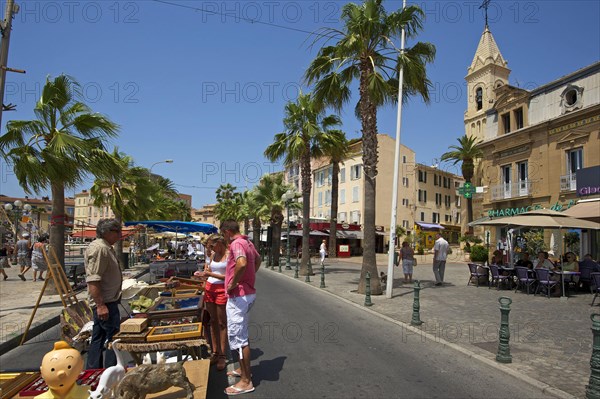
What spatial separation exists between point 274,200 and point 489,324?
21.9 m

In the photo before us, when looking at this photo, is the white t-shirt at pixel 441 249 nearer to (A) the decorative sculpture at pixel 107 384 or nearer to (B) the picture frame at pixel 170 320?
(B) the picture frame at pixel 170 320

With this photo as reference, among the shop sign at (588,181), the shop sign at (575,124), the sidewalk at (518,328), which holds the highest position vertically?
the shop sign at (575,124)

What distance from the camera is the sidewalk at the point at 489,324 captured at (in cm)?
584

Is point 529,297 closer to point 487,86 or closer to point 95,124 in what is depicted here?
point 95,124

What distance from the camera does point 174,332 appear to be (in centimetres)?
467

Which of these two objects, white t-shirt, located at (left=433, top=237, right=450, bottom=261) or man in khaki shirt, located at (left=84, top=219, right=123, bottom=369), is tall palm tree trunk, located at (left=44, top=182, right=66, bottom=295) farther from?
white t-shirt, located at (left=433, top=237, right=450, bottom=261)

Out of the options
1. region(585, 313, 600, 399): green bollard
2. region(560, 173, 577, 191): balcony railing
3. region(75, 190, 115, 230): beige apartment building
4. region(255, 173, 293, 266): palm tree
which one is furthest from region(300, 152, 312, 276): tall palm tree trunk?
region(75, 190, 115, 230): beige apartment building

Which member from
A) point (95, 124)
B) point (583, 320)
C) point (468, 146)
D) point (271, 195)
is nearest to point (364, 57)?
point (95, 124)

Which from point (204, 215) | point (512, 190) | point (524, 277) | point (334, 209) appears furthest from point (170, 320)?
point (204, 215)

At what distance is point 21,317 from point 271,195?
21885mm

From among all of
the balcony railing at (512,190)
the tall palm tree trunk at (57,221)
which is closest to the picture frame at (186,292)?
the tall palm tree trunk at (57,221)

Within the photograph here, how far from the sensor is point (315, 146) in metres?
23.5

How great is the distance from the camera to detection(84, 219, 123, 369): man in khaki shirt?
467 cm

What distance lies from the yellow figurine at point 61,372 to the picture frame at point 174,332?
4.48 ft
